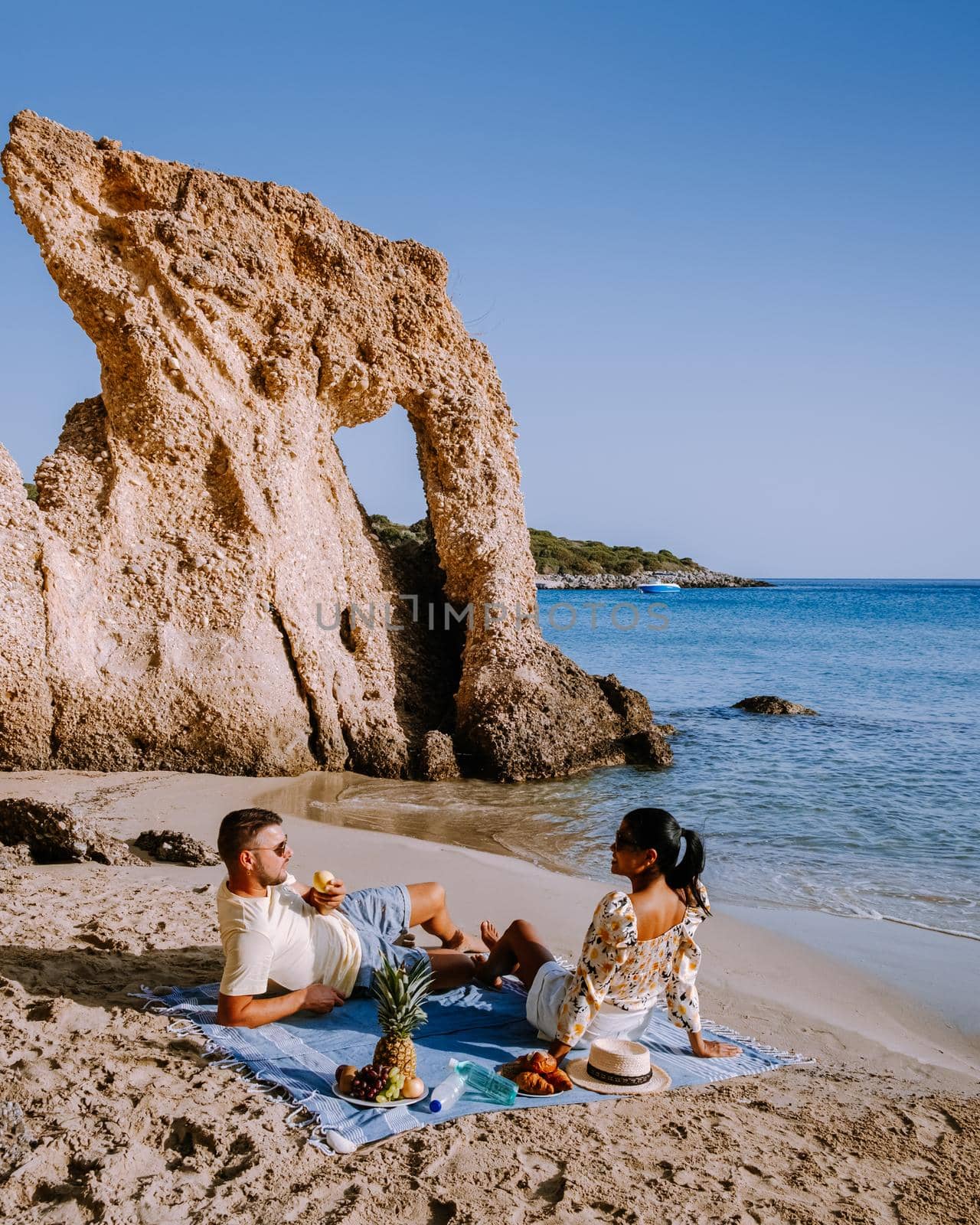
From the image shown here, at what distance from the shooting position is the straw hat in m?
3.82

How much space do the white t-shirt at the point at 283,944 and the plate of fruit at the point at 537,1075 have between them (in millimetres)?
936

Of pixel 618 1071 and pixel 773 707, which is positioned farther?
pixel 773 707

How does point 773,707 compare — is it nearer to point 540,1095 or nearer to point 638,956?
point 638,956

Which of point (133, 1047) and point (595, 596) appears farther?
point (595, 596)

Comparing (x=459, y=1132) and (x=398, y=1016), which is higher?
(x=398, y=1016)

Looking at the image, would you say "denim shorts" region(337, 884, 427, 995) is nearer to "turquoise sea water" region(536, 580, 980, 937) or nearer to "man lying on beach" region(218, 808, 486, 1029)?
"man lying on beach" region(218, 808, 486, 1029)

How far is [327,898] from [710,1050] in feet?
6.18

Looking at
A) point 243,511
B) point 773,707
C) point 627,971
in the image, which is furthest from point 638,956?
point 773,707

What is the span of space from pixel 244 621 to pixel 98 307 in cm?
349

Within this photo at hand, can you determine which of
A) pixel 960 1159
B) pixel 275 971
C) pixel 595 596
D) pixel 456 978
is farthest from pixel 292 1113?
pixel 595 596

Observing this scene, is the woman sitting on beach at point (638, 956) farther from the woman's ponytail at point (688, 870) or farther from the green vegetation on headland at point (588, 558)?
the green vegetation on headland at point (588, 558)

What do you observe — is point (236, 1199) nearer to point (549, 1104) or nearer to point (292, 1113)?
point (292, 1113)

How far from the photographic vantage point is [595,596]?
7906 cm

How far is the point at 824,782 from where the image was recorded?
41.2 feet
